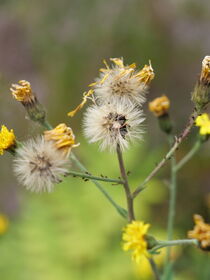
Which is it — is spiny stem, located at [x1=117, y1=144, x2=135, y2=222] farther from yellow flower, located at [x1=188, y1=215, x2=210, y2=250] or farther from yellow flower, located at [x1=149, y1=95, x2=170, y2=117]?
yellow flower, located at [x1=149, y1=95, x2=170, y2=117]

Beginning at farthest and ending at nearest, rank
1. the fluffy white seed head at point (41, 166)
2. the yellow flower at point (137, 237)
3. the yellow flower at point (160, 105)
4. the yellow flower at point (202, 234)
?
the yellow flower at point (160, 105), the yellow flower at point (202, 234), the yellow flower at point (137, 237), the fluffy white seed head at point (41, 166)

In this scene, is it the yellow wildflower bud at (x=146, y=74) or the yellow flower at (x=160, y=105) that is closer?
the yellow wildflower bud at (x=146, y=74)

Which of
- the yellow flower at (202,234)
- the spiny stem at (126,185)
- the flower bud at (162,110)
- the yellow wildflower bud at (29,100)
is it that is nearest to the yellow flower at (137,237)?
the spiny stem at (126,185)

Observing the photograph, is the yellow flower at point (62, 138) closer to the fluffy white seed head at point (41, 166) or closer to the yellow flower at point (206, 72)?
the fluffy white seed head at point (41, 166)

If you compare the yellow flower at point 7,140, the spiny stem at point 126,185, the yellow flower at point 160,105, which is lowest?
the spiny stem at point 126,185

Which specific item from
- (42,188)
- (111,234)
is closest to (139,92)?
(42,188)

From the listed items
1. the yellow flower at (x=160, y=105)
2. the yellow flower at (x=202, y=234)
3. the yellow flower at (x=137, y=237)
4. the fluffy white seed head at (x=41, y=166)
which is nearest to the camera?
the fluffy white seed head at (x=41, y=166)

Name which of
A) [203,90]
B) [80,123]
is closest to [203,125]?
[203,90]
